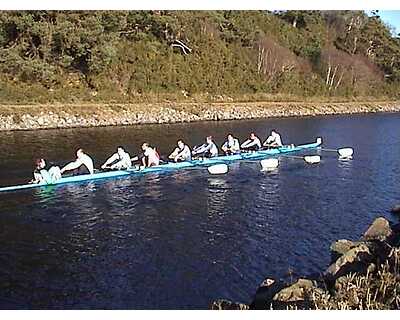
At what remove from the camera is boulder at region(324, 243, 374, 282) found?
5.59m

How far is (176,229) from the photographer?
839cm

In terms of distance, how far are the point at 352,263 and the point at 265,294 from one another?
102cm

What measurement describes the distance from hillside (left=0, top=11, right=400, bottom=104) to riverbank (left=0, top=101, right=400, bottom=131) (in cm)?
143

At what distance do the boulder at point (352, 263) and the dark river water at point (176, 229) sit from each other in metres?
0.94

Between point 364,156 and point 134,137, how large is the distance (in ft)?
26.1

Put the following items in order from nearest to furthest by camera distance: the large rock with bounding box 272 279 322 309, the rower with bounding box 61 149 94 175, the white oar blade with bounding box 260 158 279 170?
the large rock with bounding box 272 279 322 309, the rower with bounding box 61 149 94 175, the white oar blade with bounding box 260 158 279 170

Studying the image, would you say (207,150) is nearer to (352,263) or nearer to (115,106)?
(352,263)

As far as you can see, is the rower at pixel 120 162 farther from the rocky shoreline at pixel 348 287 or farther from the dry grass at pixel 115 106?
the dry grass at pixel 115 106

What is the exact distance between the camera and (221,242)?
7863mm

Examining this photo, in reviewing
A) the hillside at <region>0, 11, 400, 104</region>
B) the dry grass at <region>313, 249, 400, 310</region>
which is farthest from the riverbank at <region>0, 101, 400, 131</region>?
the dry grass at <region>313, 249, 400, 310</region>

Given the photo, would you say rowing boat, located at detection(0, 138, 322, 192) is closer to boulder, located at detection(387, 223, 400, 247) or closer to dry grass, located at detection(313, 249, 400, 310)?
boulder, located at detection(387, 223, 400, 247)

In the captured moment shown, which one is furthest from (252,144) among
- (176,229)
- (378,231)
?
(378,231)

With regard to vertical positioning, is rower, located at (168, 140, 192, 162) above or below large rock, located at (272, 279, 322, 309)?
below

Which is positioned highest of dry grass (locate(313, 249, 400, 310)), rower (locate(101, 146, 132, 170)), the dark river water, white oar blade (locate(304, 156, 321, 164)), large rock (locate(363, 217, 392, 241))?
dry grass (locate(313, 249, 400, 310))
